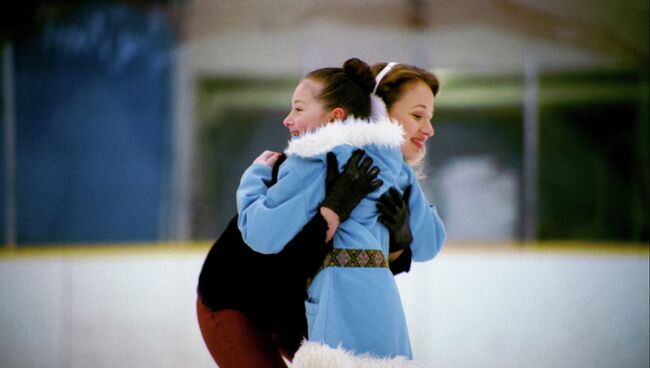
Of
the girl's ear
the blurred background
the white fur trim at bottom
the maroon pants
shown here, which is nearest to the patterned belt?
the white fur trim at bottom

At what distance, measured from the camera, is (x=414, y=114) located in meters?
1.79

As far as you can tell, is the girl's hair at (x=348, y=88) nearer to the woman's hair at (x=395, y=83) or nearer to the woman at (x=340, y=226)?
the woman at (x=340, y=226)

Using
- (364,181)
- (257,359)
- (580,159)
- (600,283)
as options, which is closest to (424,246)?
A: (364,181)

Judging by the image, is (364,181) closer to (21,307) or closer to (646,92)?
(21,307)

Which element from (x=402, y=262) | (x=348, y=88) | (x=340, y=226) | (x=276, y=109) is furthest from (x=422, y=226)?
(x=276, y=109)

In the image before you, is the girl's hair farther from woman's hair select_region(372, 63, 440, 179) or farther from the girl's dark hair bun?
woman's hair select_region(372, 63, 440, 179)

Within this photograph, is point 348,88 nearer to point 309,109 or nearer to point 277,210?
point 309,109

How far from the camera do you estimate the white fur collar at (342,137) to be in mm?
1471

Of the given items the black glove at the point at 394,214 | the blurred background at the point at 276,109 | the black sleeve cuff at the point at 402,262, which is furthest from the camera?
the blurred background at the point at 276,109

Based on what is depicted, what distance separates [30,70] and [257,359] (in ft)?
14.1

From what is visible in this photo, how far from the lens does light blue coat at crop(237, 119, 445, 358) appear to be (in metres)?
1.45

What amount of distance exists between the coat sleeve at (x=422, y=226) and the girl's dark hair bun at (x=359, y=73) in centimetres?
21

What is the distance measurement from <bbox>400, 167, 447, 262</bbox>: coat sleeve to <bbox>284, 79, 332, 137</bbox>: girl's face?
0.78 ft

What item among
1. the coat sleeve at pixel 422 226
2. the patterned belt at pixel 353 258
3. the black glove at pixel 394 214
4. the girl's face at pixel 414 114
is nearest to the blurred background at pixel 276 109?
the girl's face at pixel 414 114
